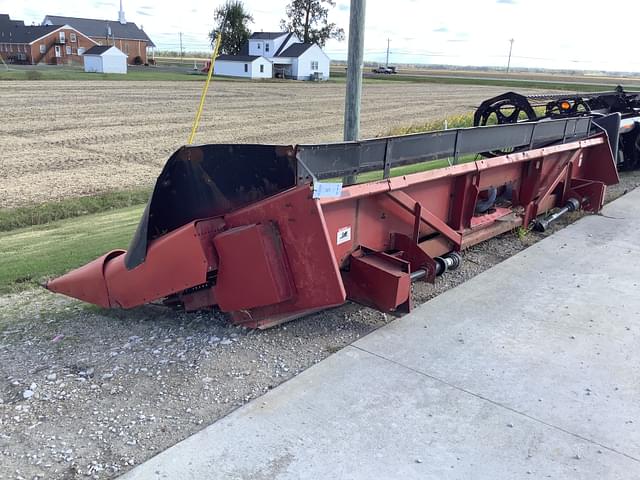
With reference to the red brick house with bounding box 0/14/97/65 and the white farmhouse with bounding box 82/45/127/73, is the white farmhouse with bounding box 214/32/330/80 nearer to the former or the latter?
the white farmhouse with bounding box 82/45/127/73

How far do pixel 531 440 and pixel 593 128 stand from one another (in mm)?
6036

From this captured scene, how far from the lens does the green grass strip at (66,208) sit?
873cm

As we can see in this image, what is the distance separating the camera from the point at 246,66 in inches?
2514

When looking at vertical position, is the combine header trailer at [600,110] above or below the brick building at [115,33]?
below

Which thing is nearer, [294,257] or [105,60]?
[294,257]

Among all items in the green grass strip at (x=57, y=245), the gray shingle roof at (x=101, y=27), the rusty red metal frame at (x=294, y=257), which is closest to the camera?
the rusty red metal frame at (x=294, y=257)

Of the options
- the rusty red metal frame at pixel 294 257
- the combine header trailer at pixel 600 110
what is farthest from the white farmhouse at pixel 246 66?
the rusty red metal frame at pixel 294 257

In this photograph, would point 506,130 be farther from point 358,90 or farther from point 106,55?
point 106,55

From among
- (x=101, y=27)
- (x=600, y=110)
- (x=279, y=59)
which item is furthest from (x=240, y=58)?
(x=600, y=110)

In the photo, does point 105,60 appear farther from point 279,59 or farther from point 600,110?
point 600,110

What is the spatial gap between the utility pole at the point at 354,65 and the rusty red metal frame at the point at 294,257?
4.68 ft

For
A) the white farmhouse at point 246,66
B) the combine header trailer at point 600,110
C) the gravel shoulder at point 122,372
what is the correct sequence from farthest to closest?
the white farmhouse at point 246,66 → the combine header trailer at point 600,110 → the gravel shoulder at point 122,372

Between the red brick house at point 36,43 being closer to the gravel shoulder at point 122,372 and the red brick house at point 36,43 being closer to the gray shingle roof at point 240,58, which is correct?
the gray shingle roof at point 240,58

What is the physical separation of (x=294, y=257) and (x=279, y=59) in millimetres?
69417
